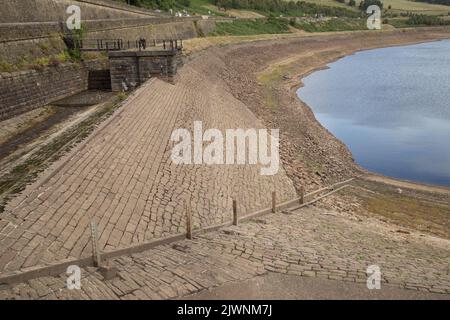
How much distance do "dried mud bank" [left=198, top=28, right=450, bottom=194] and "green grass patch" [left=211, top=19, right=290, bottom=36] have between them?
5.52 metres

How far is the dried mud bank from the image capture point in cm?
2147

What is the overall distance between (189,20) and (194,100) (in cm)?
2968

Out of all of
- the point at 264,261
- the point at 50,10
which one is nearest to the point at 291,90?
the point at 50,10

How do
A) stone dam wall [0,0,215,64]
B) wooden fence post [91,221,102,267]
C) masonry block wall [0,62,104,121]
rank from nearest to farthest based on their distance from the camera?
wooden fence post [91,221,102,267], masonry block wall [0,62,104,121], stone dam wall [0,0,215,64]

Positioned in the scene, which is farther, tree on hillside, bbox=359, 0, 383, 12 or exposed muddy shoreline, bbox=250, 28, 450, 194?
tree on hillside, bbox=359, 0, 383, 12

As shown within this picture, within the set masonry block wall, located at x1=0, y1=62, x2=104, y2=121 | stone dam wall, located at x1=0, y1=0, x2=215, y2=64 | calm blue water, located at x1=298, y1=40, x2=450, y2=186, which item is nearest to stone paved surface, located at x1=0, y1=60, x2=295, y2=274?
masonry block wall, located at x1=0, y1=62, x2=104, y2=121

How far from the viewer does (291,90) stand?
4394 cm

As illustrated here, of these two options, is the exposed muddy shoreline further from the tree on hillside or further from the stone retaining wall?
the tree on hillside

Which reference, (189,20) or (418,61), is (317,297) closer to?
(189,20)

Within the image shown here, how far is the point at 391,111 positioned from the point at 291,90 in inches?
403

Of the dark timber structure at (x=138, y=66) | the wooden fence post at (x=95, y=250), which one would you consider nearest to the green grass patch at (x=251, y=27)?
the dark timber structure at (x=138, y=66)

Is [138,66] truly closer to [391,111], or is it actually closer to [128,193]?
[128,193]

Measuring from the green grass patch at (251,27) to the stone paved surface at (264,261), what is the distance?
49553 millimetres

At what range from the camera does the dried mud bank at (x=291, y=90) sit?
21.5 meters
